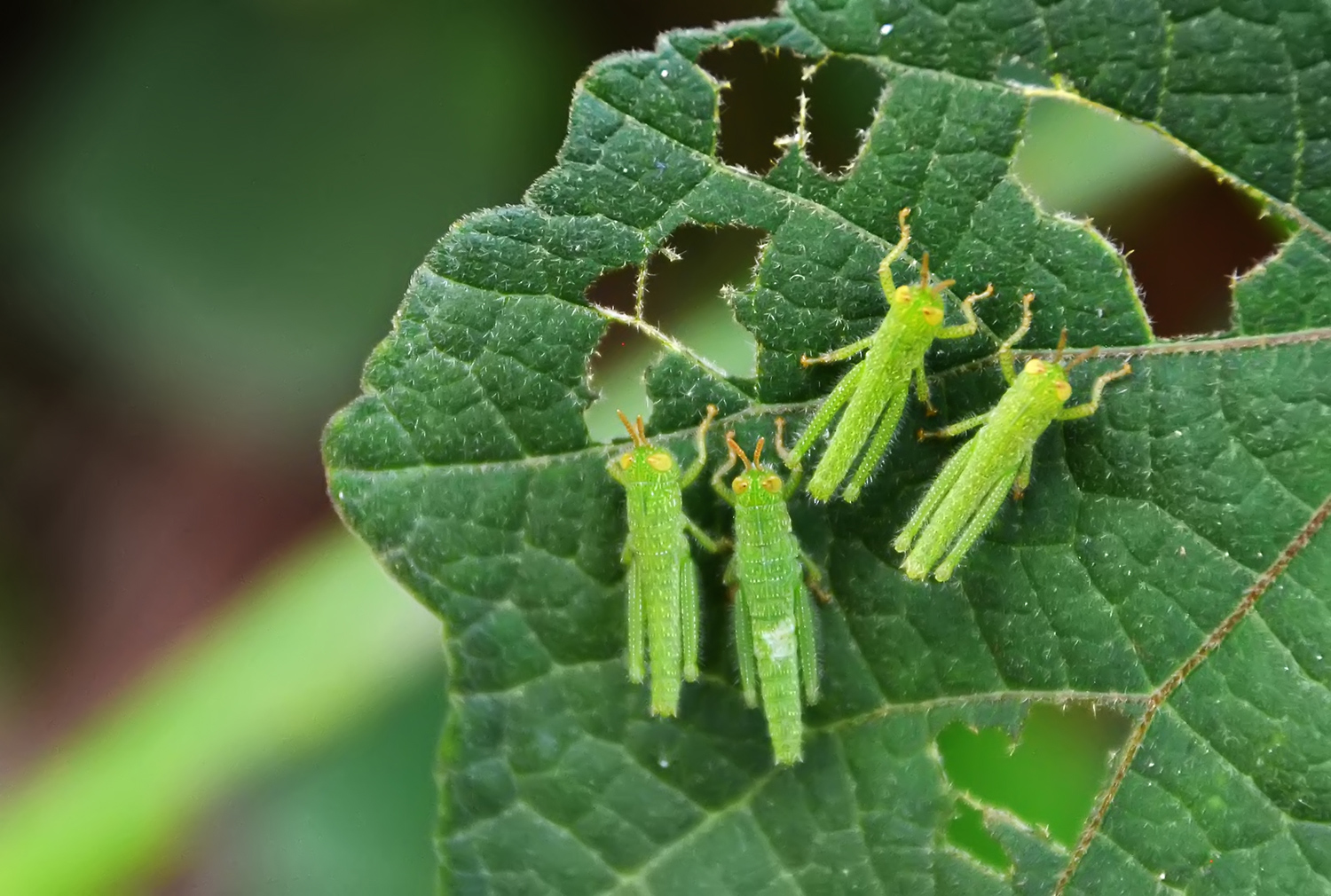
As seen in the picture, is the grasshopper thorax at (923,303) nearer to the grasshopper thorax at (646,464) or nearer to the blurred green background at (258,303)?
the grasshopper thorax at (646,464)

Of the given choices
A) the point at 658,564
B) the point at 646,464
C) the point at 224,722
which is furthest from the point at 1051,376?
the point at 224,722

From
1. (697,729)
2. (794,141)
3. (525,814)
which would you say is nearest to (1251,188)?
(794,141)

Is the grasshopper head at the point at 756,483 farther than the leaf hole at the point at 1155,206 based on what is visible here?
Yes

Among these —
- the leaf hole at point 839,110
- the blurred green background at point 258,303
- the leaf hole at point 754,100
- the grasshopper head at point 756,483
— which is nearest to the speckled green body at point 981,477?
the grasshopper head at point 756,483

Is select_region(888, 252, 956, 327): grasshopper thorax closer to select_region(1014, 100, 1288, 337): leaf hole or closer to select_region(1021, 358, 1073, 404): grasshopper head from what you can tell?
select_region(1021, 358, 1073, 404): grasshopper head

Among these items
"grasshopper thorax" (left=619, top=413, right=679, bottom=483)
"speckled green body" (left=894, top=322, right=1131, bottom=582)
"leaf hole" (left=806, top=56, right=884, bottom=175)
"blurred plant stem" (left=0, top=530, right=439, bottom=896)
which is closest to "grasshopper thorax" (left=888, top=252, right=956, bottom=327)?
"speckled green body" (left=894, top=322, right=1131, bottom=582)

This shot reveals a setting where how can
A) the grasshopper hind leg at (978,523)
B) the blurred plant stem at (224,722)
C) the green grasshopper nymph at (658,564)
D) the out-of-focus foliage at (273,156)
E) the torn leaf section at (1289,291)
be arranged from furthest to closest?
the out-of-focus foliage at (273,156)
the blurred plant stem at (224,722)
the green grasshopper nymph at (658,564)
the grasshopper hind leg at (978,523)
the torn leaf section at (1289,291)

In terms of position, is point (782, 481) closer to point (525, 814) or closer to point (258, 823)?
point (525, 814)
